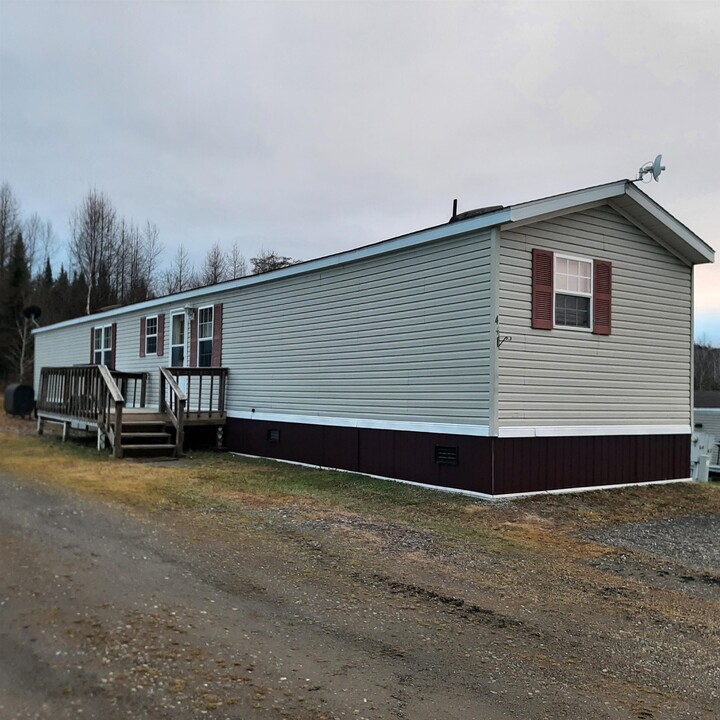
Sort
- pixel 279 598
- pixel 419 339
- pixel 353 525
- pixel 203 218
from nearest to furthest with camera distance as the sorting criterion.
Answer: pixel 279 598, pixel 353 525, pixel 419 339, pixel 203 218

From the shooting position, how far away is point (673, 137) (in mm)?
11828

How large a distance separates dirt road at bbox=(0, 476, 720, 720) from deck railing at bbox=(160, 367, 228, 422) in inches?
277

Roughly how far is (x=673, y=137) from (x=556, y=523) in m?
8.23

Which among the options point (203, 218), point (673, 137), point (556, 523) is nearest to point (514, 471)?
point (556, 523)

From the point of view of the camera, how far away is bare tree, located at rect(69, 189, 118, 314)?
3784 cm

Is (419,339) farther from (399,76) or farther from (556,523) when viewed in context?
(399,76)

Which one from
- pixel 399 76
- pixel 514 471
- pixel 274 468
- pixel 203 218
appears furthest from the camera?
pixel 203 218

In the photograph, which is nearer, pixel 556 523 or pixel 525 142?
pixel 556 523

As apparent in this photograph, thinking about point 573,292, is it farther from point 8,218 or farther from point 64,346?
point 8,218

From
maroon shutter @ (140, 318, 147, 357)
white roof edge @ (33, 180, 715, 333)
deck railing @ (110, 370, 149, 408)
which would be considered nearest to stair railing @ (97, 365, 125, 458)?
deck railing @ (110, 370, 149, 408)

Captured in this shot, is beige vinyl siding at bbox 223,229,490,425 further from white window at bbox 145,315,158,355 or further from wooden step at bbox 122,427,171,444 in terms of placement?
white window at bbox 145,315,158,355

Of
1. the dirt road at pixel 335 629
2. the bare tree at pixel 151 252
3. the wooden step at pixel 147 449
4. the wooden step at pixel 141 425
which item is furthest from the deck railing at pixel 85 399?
the bare tree at pixel 151 252

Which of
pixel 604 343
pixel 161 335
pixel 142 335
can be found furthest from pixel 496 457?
pixel 142 335

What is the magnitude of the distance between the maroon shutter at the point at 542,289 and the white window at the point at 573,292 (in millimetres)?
194
